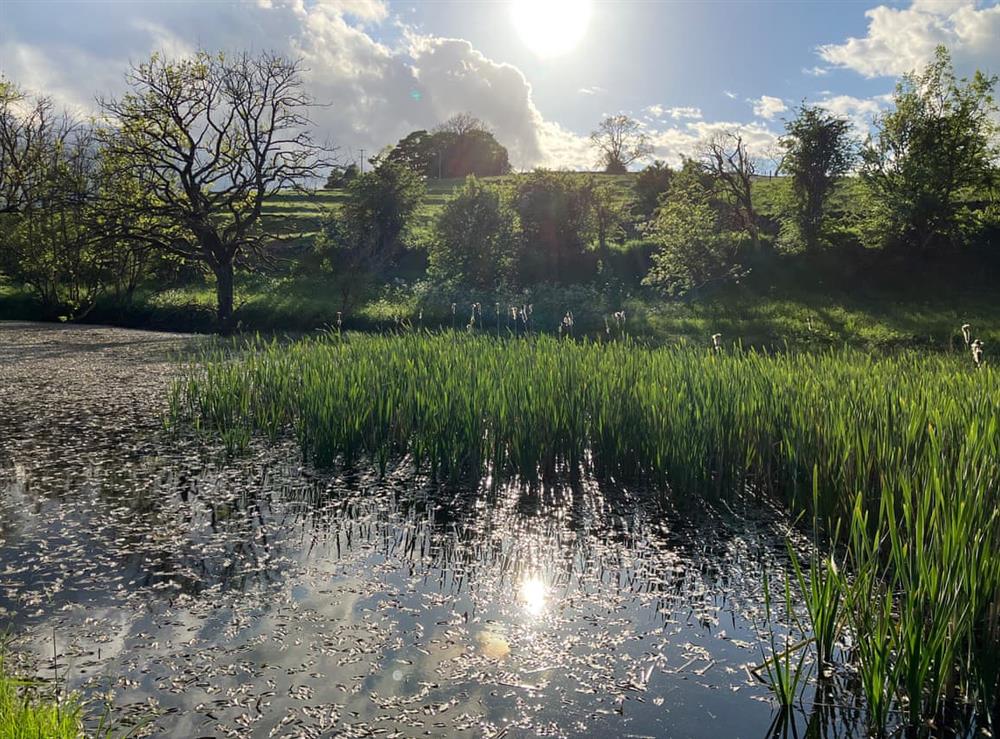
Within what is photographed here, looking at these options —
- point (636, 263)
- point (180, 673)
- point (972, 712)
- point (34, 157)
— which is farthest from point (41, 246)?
point (972, 712)

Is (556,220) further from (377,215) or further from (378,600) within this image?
(378,600)

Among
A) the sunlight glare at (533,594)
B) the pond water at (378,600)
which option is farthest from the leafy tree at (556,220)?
the sunlight glare at (533,594)

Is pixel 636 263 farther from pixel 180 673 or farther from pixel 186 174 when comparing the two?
pixel 180 673

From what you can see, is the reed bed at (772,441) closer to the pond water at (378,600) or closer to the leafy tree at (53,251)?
the pond water at (378,600)

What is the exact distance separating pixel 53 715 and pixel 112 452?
5528mm

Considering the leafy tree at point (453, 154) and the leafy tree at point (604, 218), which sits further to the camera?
the leafy tree at point (453, 154)

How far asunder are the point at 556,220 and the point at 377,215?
25.0ft

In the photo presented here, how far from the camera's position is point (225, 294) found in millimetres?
21500

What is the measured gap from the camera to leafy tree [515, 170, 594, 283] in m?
28.1

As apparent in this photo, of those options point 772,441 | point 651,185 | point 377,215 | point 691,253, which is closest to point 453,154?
point 651,185

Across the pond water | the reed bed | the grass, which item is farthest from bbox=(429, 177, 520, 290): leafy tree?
the grass

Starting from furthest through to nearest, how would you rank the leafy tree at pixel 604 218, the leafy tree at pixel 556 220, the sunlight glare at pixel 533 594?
the leafy tree at pixel 604 218 → the leafy tree at pixel 556 220 → the sunlight glare at pixel 533 594

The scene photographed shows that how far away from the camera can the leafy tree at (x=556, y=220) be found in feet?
92.2

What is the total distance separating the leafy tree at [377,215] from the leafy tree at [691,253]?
10652 millimetres
